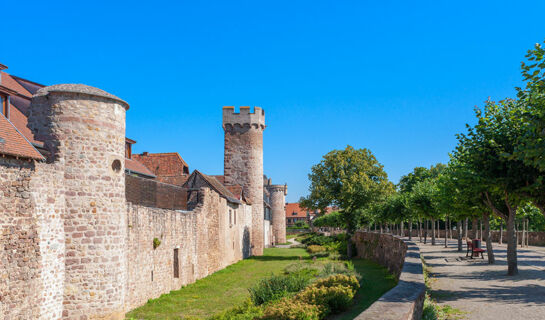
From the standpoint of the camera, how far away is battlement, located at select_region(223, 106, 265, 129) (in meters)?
38.0

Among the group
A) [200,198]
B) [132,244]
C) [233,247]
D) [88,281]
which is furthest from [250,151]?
[88,281]

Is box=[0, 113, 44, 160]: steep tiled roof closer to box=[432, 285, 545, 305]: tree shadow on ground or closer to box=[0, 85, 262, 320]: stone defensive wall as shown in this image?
box=[0, 85, 262, 320]: stone defensive wall

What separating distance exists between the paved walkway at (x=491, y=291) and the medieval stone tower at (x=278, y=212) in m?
42.0

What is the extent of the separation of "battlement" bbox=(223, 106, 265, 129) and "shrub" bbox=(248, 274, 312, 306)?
21.8 metres

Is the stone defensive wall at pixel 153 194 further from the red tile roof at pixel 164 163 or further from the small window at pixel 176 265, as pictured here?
the red tile roof at pixel 164 163

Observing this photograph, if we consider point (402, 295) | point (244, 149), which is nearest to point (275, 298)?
point (402, 295)

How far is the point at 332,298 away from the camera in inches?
509

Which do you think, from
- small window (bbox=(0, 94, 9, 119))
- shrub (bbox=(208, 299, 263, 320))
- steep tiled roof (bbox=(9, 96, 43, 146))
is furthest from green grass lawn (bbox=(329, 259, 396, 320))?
small window (bbox=(0, 94, 9, 119))

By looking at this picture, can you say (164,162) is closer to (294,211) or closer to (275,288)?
(275,288)

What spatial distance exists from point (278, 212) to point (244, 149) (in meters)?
29.3

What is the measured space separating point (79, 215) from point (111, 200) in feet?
3.31

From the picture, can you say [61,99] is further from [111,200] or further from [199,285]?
[199,285]

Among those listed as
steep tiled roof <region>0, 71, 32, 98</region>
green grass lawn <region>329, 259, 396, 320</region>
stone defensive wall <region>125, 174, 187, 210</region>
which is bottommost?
green grass lawn <region>329, 259, 396, 320</region>

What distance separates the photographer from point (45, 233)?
12039 millimetres
